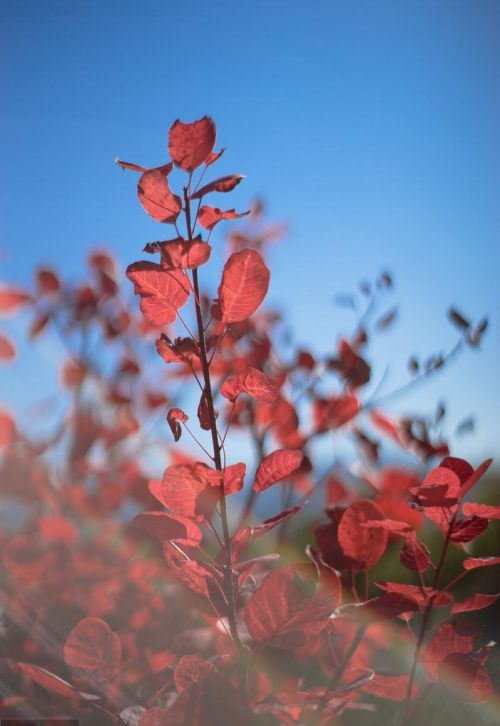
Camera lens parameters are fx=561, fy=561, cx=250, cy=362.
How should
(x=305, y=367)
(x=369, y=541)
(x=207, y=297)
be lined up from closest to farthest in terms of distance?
(x=369, y=541)
(x=305, y=367)
(x=207, y=297)

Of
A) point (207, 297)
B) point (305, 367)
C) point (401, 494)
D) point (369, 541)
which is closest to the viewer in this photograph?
point (369, 541)

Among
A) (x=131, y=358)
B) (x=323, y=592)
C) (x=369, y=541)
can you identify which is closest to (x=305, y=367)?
(x=131, y=358)

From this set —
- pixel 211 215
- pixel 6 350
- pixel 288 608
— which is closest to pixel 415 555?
pixel 288 608

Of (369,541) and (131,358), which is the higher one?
(131,358)

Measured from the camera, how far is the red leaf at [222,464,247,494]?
459 millimetres

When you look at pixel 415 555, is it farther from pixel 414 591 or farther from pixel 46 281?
pixel 46 281

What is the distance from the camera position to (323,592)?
470 mm

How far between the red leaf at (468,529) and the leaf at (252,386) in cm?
22

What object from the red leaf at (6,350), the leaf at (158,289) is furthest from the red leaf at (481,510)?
the red leaf at (6,350)

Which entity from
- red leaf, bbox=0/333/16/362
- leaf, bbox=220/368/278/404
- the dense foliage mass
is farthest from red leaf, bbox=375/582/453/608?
red leaf, bbox=0/333/16/362

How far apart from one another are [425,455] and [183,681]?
0.50m

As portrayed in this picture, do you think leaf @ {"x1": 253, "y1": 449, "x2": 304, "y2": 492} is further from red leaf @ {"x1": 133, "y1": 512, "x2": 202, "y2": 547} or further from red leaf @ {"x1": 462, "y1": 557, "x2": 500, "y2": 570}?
red leaf @ {"x1": 462, "y1": 557, "x2": 500, "y2": 570}

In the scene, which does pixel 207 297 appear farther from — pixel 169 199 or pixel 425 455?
pixel 169 199

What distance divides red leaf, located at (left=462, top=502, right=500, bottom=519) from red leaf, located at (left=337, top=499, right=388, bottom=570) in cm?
8
